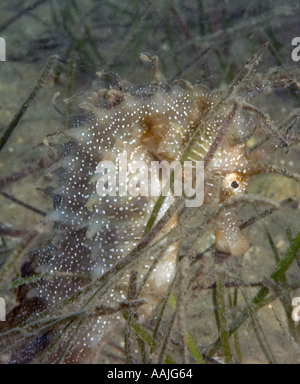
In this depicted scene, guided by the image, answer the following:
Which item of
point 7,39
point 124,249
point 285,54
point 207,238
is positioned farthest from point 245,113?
point 7,39

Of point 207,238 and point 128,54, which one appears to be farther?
point 128,54

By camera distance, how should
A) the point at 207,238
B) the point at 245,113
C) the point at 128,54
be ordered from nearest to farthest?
the point at 245,113 → the point at 207,238 → the point at 128,54

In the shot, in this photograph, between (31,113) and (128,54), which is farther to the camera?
(128,54)

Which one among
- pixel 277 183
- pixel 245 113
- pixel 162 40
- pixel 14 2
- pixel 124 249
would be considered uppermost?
pixel 14 2

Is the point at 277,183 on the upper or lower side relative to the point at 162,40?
lower

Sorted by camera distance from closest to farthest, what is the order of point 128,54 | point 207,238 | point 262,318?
point 262,318 < point 207,238 < point 128,54

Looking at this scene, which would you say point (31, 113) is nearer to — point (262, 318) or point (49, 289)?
point (49, 289)
